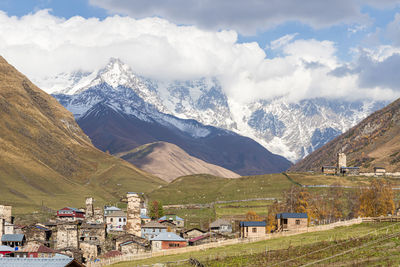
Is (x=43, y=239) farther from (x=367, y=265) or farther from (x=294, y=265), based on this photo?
(x=367, y=265)

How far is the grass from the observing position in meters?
88.4

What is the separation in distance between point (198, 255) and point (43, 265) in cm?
4753

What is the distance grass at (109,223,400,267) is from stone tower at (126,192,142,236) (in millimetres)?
43016

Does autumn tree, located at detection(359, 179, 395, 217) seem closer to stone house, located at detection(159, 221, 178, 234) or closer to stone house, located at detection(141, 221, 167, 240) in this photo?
stone house, located at detection(159, 221, 178, 234)

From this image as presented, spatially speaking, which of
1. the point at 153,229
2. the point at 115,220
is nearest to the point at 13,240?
the point at 153,229

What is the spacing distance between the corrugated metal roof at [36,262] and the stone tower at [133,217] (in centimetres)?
9239

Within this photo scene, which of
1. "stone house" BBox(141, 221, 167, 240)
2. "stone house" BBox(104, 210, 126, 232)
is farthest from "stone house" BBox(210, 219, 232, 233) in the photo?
"stone house" BBox(104, 210, 126, 232)

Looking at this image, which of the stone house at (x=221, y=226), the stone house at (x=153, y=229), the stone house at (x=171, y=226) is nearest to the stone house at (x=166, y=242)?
the stone house at (x=153, y=229)

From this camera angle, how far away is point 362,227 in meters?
100

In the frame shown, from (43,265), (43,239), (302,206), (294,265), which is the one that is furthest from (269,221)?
(43,265)

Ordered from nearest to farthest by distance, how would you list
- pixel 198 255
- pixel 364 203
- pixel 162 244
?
pixel 198 255 → pixel 162 244 → pixel 364 203

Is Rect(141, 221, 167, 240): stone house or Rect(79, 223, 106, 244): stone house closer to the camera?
Rect(79, 223, 106, 244): stone house

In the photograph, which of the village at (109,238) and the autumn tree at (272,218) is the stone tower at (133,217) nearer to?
the village at (109,238)

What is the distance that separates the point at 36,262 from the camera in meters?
51.2
